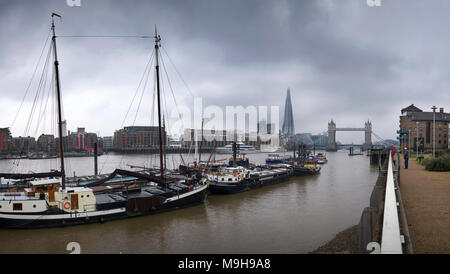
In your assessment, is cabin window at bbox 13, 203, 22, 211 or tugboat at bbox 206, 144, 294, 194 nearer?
cabin window at bbox 13, 203, 22, 211

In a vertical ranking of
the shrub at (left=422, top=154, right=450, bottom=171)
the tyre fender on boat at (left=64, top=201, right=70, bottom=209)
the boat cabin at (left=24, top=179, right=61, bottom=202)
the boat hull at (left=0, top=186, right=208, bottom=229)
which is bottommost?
the boat hull at (left=0, top=186, right=208, bottom=229)

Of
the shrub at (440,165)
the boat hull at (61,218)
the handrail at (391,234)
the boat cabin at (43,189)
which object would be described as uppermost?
the handrail at (391,234)

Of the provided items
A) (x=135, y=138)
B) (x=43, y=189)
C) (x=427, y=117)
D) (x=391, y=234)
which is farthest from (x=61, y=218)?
(x=135, y=138)

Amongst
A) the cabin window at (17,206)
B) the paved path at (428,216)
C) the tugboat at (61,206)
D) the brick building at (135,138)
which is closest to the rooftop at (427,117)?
the paved path at (428,216)

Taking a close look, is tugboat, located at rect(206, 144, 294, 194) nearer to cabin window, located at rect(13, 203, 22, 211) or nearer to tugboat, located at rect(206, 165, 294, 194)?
tugboat, located at rect(206, 165, 294, 194)

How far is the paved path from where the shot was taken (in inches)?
239

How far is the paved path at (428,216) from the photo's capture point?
19.9 feet

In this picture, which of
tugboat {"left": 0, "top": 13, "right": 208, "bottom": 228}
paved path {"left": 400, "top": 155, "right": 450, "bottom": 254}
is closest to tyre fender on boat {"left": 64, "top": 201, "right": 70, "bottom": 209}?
tugboat {"left": 0, "top": 13, "right": 208, "bottom": 228}

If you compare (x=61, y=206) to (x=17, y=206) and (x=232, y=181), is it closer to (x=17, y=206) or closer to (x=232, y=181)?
(x=17, y=206)

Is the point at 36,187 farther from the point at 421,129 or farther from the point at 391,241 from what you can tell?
the point at 421,129

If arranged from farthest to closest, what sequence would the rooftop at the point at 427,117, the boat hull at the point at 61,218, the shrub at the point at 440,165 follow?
the rooftop at the point at 427,117 → the shrub at the point at 440,165 → the boat hull at the point at 61,218

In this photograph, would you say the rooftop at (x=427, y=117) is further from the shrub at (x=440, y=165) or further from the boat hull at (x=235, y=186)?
the boat hull at (x=235, y=186)
